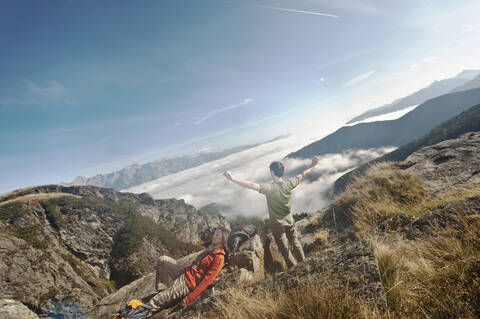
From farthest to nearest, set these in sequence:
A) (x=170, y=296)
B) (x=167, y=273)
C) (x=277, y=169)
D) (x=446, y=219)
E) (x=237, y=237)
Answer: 1. (x=167, y=273)
2. (x=237, y=237)
3. (x=277, y=169)
4. (x=170, y=296)
5. (x=446, y=219)

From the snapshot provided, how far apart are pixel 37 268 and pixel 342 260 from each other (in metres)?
103

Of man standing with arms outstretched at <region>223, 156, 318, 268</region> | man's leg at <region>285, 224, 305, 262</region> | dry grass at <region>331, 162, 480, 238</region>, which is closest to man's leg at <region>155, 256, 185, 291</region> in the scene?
man standing with arms outstretched at <region>223, 156, 318, 268</region>

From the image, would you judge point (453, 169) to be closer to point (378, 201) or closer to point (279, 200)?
point (378, 201)

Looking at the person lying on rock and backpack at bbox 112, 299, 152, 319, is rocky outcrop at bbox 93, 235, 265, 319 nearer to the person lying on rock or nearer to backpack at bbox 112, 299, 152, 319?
the person lying on rock

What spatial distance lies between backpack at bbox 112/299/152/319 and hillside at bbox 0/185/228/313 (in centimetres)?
682

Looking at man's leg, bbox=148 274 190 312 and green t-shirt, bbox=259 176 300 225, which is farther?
green t-shirt, bbox=259 176 300 225

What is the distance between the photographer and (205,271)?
5035mm

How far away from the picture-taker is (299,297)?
214cm

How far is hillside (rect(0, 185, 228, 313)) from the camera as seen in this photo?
59.0 m

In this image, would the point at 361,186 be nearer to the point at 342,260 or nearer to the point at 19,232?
the point at 342,260

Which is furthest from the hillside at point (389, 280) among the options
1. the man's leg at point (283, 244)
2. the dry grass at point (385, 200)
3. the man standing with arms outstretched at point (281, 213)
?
the man standing with arms outstretched at point (281, 213)

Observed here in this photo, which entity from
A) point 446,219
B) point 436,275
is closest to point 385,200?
point 446,219

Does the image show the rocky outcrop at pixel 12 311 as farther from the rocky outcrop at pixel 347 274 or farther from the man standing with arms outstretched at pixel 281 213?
the rocky outcrop at pixel 347 274

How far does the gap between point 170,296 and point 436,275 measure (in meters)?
5.32
